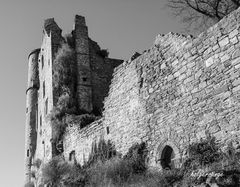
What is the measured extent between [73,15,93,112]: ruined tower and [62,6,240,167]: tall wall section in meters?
7.39

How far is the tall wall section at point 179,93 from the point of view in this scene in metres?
8.14

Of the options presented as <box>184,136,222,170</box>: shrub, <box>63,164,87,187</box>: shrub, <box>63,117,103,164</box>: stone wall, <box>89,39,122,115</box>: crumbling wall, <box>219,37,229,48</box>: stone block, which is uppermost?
<box>89,39,122,115</box>: crumbling wall

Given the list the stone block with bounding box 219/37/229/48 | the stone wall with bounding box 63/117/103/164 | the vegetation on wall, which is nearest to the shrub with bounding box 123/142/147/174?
the vegetation on wall

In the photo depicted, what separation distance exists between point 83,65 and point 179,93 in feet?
39.9

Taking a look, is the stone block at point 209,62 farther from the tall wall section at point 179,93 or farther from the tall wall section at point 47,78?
the tall wall section at point 47,78

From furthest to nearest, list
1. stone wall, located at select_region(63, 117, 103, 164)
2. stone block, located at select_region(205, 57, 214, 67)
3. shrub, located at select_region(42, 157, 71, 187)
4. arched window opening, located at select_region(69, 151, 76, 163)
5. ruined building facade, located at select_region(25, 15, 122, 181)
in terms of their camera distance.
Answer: ruined building facade, located at select_region(25, 15, 122, 181)
arched window opening, located at select_region(69, 151, 76, 163)
shrub, located at select_region(42, 157, 71, 187)
stone wall, located at select_region(63, 117, 103, 164)
stone block, located at select_region(205, 57, 214, 67)

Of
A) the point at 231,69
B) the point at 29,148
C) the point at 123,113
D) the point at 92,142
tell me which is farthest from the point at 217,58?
the point at 29,148

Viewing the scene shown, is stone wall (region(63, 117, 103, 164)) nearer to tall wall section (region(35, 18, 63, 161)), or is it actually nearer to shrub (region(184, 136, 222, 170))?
tall wall section (region(35, 18, 63, 161))

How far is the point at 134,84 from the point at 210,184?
5.71 m

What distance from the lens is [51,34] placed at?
2147 centimetres

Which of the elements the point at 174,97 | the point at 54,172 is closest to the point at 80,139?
the point at 54,172

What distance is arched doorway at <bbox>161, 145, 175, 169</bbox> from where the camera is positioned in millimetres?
9562

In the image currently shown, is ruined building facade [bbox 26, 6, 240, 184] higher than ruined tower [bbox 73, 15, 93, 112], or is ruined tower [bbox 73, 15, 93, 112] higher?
ruined tower [bbox 73, 15, 93, 112]

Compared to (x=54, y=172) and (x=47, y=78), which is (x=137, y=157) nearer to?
(x=54, y=172)
